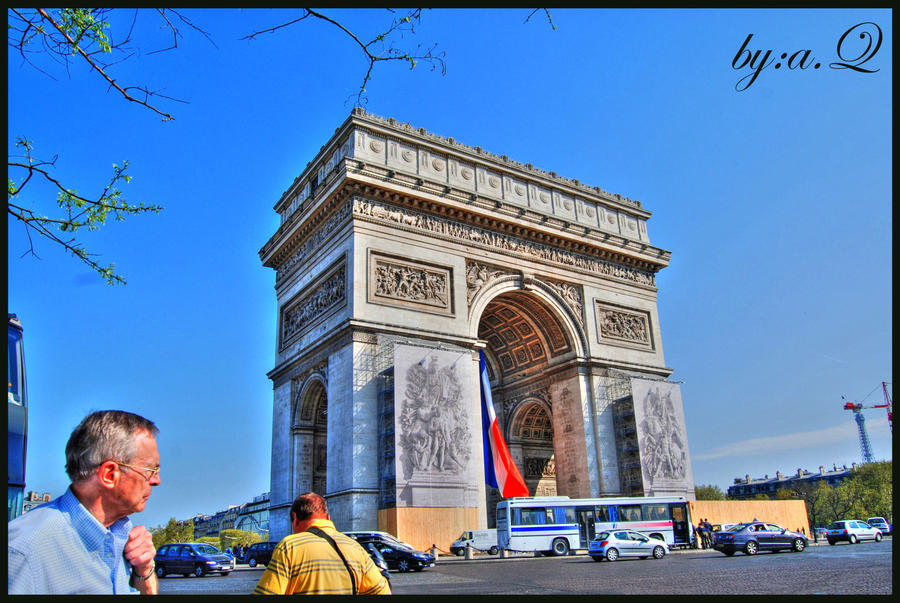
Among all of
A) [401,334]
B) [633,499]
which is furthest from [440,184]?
[633,499]

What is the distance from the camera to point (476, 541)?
22.1 m

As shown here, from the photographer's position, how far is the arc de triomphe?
23.0m

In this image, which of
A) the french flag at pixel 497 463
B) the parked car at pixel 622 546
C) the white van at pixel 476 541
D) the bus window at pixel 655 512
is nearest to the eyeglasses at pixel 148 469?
the parked car at pixel 622 546

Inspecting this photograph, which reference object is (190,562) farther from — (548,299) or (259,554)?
(548,299)

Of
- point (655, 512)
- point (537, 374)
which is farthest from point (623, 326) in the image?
point (655, 512)

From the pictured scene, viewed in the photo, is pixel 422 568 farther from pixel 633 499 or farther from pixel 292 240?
pixel 292 240

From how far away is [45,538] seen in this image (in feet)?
7.04

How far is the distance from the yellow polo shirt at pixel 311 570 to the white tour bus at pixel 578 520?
2059cm

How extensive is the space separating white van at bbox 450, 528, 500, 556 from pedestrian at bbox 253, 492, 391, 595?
63.0 feet

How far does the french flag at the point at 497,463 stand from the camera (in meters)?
25.6

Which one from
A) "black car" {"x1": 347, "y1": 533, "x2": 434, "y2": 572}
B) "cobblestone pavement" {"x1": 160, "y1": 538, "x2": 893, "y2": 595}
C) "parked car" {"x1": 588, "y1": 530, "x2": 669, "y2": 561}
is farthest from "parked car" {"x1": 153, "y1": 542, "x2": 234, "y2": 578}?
"parked car" {"x1": 588, "y1": 530, "x2": 669, "y2": 561}

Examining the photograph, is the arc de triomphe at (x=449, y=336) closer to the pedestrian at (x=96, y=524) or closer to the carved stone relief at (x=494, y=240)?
the carved stone relief at (x=494, y=240)

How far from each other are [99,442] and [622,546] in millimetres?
19753
